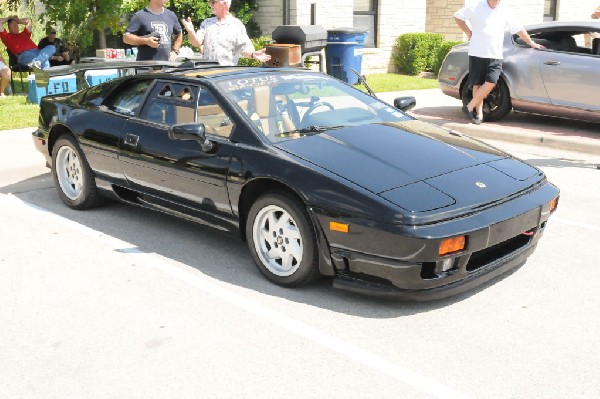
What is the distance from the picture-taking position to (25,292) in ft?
15.3

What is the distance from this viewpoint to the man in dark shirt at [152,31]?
8984 millimetres

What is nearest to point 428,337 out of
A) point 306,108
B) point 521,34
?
point 306,108

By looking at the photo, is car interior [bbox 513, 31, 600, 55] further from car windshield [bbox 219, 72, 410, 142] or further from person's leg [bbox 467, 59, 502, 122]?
car windshield [bbox 219, 72, 410, 142]

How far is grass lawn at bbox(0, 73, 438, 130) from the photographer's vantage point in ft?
34.6

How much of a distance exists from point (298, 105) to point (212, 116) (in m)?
0.61

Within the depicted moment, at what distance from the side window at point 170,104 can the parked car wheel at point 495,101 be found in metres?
6.05

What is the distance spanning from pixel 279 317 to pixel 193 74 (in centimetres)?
219

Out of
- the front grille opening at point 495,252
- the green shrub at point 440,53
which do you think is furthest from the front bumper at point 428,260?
the green shrub at point 440,53

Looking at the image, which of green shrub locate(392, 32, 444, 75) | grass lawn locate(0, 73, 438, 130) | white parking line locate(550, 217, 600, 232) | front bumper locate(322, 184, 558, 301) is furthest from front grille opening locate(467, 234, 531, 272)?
green shrub locate(392, 32, 444, 75)

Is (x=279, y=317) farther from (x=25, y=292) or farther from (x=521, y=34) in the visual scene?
(x=521, y=34)

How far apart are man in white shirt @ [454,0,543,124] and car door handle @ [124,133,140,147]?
19.1 ft

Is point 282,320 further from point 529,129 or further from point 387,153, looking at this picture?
point 529,129

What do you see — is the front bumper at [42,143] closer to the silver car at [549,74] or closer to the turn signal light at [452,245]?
the turn signal light at [452,245]

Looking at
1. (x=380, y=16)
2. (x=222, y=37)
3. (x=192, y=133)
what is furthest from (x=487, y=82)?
(x=380, y=16)
